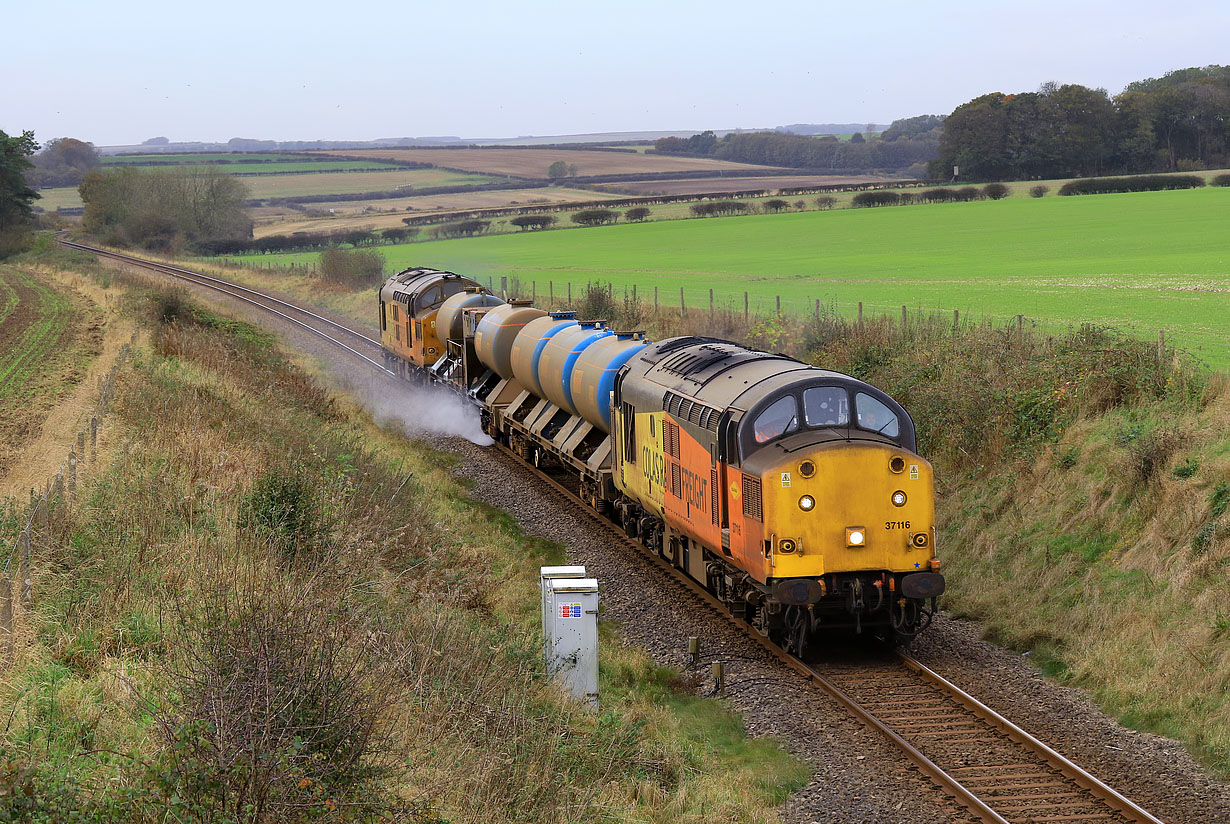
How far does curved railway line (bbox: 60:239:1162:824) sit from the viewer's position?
1071 cm

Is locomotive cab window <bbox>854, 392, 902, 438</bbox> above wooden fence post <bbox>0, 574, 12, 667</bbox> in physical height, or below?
above

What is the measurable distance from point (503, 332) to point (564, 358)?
5.23 m

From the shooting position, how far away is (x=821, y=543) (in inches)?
554

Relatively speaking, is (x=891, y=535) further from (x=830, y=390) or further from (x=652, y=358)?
(x=652, y=358)

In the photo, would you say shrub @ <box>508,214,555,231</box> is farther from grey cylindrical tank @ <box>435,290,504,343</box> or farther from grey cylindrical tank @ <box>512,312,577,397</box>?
grey cylindrical tank @ <box>512,312,577,397</box>

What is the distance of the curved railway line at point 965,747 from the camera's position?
1071cm

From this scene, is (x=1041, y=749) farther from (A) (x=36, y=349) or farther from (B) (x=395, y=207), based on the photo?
(B) (x=395, y=207)

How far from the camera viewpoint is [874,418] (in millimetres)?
14688

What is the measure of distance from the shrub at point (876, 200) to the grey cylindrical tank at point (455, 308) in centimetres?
7422

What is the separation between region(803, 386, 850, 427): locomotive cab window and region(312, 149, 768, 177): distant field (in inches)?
6019

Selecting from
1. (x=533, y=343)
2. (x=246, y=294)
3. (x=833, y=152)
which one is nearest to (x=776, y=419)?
(x=533, y=343)

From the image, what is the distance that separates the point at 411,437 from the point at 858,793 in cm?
2257

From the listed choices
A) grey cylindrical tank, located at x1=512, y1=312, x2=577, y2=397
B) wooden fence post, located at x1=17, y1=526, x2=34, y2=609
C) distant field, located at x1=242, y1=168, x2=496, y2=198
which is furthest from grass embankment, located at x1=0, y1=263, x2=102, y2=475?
distant field, located at x1=242, y1=168, x2=496, y2=198

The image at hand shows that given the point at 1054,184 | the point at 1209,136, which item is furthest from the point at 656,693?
the point at 1209,136
